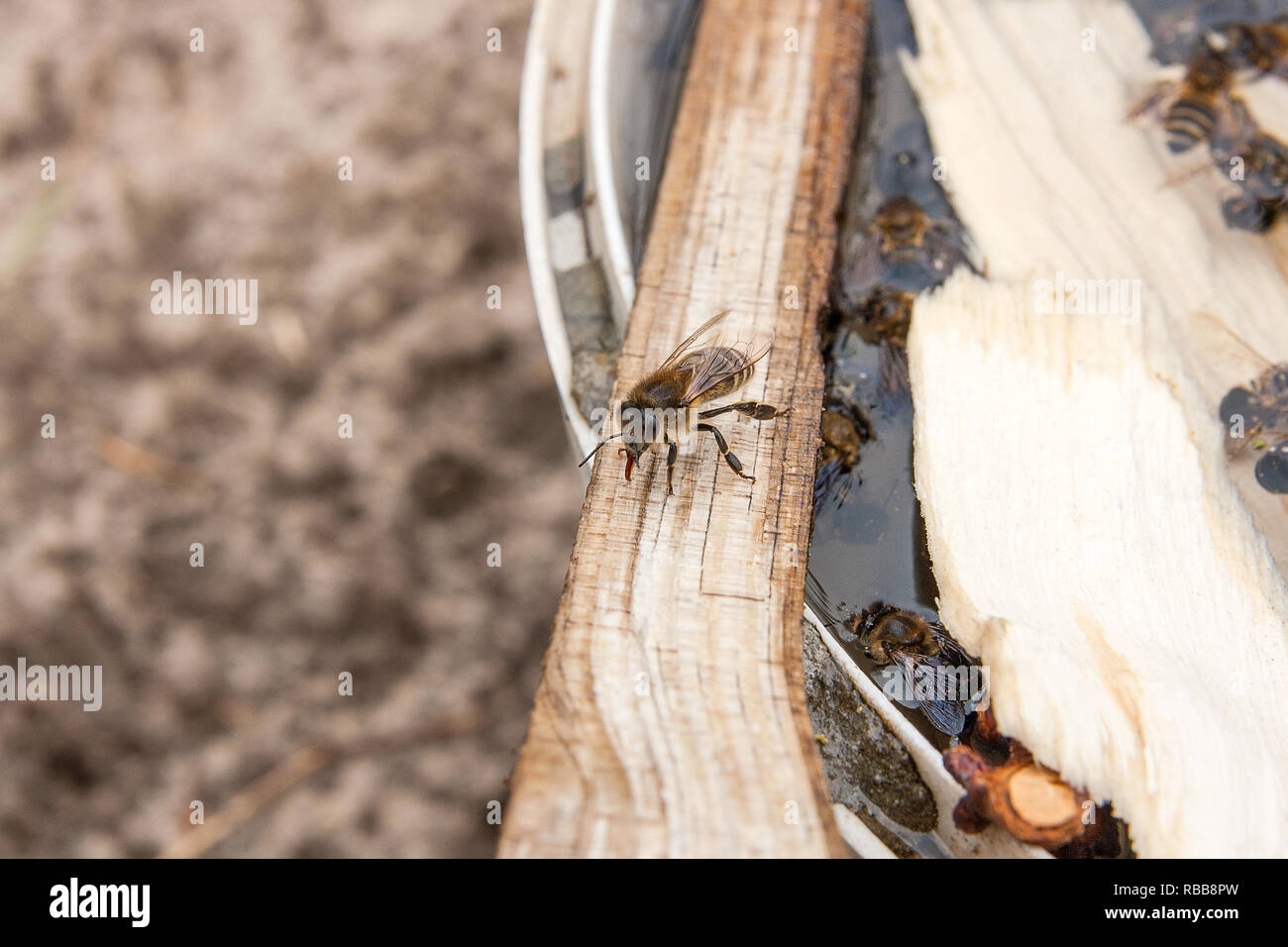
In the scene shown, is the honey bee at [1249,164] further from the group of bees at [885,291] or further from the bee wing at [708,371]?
the bee wing at [708,371]

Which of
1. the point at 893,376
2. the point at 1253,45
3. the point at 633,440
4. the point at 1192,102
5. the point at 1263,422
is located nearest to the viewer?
the point at 633,440

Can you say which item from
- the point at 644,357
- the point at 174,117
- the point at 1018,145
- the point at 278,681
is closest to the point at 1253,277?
the point at 1018,145

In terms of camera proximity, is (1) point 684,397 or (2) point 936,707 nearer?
(2) point 936,707

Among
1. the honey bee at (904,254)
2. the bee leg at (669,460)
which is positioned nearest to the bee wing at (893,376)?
the honey bee at (904,254)

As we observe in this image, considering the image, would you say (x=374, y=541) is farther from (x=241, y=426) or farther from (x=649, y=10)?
(x=649, y=10)

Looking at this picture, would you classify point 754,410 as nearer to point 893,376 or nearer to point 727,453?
point 727,453

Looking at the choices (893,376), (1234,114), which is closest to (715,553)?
(893,376)

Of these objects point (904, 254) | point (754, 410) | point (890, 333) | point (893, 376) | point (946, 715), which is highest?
point (904, 254)
